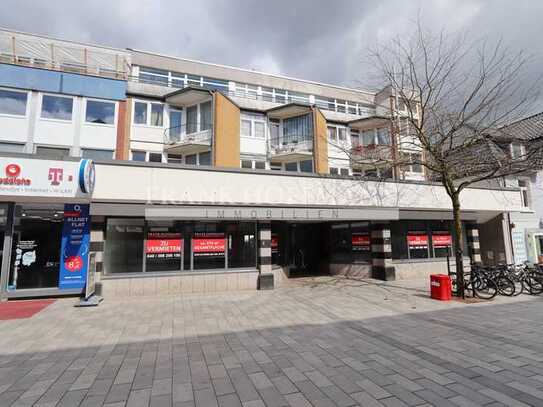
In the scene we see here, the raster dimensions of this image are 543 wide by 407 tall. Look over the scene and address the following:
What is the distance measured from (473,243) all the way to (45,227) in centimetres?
1916

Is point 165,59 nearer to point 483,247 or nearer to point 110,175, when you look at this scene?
point 110,175

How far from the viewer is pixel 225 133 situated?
1800 centimetres

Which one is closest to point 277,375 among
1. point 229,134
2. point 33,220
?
point 33,220

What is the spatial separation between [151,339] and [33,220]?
7263 mm

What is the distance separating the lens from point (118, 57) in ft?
69.9

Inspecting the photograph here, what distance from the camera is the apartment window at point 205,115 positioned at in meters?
18.3

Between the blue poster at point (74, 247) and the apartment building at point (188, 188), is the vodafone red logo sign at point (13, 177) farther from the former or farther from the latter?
the blue poster at point (74, 247)

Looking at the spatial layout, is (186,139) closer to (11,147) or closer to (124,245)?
(11,147)

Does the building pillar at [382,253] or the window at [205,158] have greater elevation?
the window at [205,158]

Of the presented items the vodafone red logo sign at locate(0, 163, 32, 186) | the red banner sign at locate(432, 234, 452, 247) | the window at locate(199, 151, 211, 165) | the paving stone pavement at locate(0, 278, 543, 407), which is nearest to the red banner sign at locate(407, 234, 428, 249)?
the red banner sign at locate(432, 234, 452, 247)

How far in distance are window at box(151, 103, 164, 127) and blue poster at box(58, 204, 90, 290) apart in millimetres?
9844

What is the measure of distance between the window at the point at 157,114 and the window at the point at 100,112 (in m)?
2.24

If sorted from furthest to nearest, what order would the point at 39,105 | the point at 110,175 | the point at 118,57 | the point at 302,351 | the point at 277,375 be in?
the point at 118,57 → the point at 39,105 → the point at 110,175 → the point at 302,351 → the point at 277,375

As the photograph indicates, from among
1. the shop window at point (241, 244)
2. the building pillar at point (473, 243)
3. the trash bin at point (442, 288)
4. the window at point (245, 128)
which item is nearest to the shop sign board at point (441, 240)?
the building pillar at point (473, 243)
